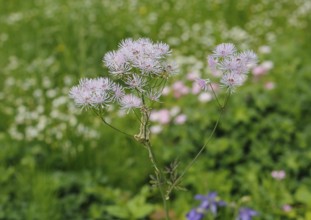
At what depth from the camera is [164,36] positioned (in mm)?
4164

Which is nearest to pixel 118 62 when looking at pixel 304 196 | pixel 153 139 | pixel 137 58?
pixel 137 58

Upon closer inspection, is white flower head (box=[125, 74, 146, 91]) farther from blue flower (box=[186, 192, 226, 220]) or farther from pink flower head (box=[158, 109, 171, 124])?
pink flower head (box=[158, 109, 171, 124])

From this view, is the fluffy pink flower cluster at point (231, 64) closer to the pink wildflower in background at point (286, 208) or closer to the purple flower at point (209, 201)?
the purple flower at point (209, 201)

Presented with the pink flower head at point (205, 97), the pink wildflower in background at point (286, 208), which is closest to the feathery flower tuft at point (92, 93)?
the pink wildflower in background at point (286, 208)

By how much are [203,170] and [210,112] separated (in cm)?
43

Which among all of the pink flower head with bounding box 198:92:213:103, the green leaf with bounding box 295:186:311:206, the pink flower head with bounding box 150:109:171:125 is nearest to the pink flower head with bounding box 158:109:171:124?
the pink flower head with bounding box 150:109:171:125

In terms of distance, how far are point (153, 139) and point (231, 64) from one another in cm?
178

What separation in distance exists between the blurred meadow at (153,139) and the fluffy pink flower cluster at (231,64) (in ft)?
2.79

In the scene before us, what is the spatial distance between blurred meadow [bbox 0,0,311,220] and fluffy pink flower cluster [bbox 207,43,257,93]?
85 cm

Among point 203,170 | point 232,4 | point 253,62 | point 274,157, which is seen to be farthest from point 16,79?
point 253,62

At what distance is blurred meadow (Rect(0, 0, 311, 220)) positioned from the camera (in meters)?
2.08

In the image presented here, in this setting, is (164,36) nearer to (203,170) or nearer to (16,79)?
(16,79)

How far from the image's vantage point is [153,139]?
2.67 metres

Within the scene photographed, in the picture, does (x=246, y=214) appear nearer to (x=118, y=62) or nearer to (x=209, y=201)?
(x=209, y=201)
